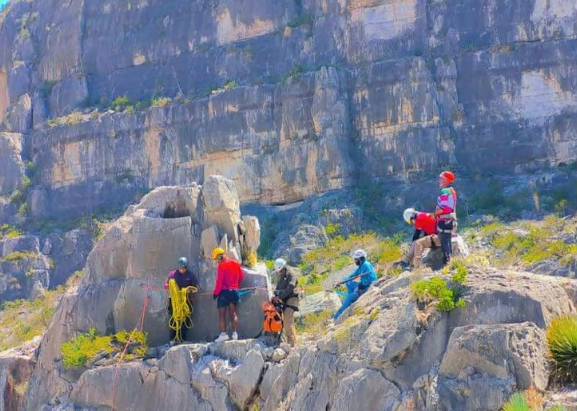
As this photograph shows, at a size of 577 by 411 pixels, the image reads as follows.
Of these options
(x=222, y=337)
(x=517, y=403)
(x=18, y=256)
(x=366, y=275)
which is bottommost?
(x=18, y=256)

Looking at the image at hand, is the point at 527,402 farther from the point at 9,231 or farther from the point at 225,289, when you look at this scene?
the point at 9,231

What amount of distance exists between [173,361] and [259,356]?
67.4 inches

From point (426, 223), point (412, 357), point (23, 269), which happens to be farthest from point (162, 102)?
point (412, 357)

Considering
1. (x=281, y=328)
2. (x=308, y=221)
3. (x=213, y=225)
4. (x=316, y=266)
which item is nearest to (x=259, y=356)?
(x=281, y=328)

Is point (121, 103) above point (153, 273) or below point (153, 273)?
above

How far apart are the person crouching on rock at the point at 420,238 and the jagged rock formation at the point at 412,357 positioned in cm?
77

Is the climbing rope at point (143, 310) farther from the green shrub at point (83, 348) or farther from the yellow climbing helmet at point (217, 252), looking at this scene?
the yellow climbing helmet at point (217, 252)

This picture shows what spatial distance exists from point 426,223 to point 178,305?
4.49 m

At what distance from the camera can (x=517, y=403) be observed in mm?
12703

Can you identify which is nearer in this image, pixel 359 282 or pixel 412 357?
pixel 412 357

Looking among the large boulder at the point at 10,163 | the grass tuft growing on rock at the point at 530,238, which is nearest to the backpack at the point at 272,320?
the grass tuft growing on rock at the point at 530,238

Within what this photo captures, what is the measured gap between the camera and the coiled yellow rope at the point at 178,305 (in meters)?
20.2

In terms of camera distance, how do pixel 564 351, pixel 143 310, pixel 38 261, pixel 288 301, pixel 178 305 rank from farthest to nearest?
pixel 38 261 < pixel 143 310 < pixel 178 305 < pixel 288 301 < pixel 564 351

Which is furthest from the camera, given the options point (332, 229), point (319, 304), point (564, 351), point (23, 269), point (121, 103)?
point (121, 103)
